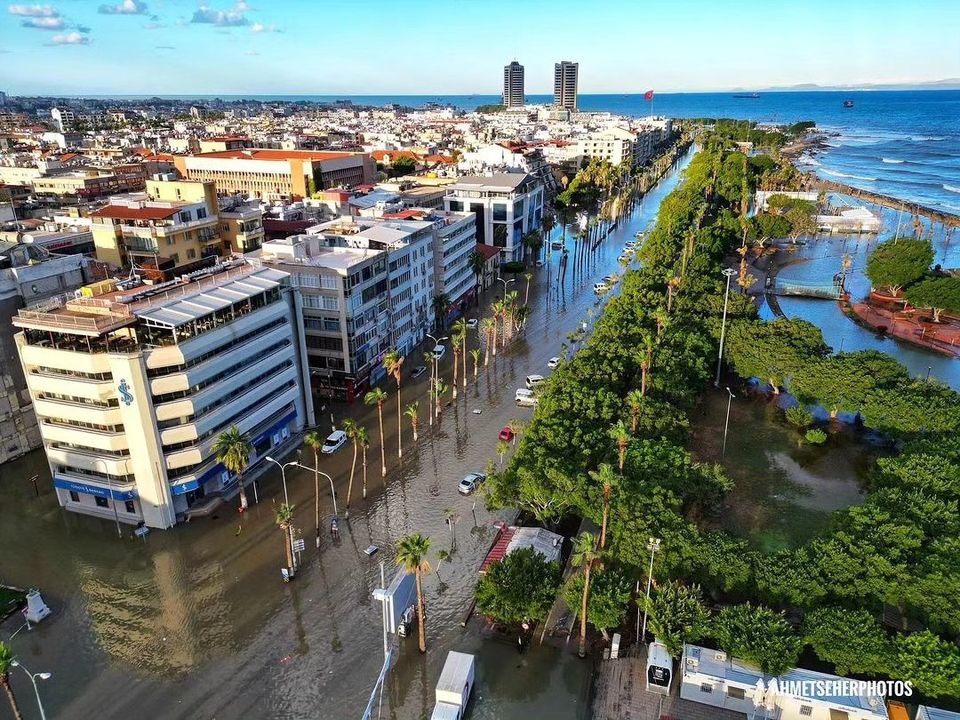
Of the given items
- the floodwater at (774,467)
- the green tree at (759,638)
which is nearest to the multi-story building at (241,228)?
the floodwater at (774,467)

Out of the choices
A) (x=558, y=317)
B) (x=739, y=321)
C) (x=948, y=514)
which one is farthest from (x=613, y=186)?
(x=948, y=514)

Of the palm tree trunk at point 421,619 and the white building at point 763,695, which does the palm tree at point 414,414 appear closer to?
the palm tree trunk at point 421,619

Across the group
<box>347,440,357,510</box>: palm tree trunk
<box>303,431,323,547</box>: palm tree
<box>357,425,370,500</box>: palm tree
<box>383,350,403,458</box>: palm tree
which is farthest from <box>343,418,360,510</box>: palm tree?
<box>383,350,403,458</box>: palm tree

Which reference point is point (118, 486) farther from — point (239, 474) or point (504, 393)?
point (504, 393)

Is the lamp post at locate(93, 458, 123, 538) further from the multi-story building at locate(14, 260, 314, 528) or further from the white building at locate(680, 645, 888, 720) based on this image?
the white building at locate(680, 645, 888, 720)

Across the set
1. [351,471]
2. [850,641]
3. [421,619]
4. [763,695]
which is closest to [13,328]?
[351,471]

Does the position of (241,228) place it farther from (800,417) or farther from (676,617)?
(676,617)
